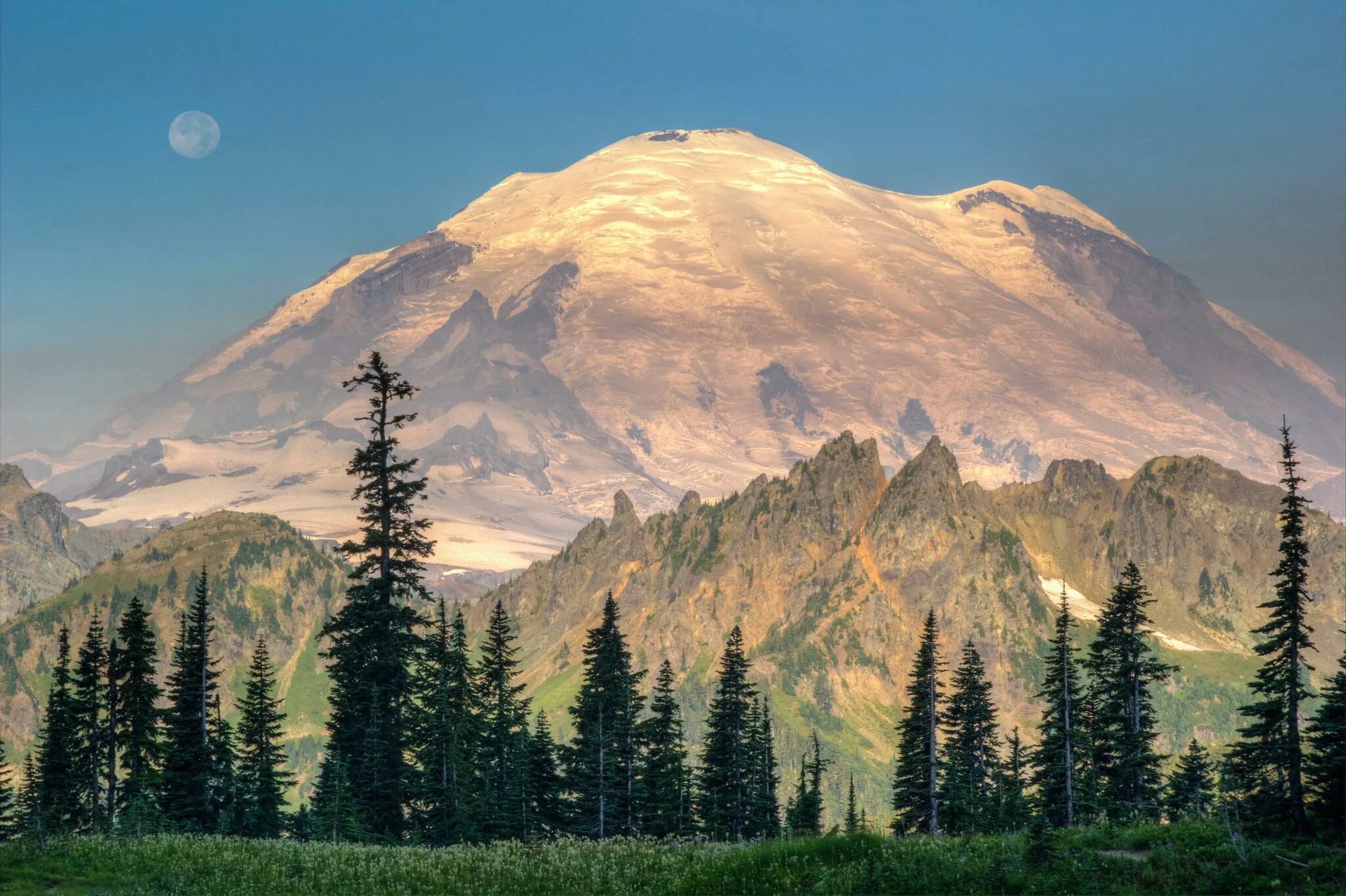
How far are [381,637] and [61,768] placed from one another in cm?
1994

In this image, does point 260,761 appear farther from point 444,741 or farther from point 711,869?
point 711,869

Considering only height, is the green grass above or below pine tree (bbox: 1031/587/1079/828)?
below

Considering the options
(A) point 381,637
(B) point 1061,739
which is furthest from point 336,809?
(B) point 1061,739

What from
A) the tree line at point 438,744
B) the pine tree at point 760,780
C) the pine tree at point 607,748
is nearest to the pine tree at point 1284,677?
the tree line at point 438,744

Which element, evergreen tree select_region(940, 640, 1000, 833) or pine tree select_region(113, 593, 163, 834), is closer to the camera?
pine tree select_region(113, 593, 163, 834)

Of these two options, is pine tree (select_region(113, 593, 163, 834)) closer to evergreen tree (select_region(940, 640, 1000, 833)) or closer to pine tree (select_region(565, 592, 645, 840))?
pine tree (select_region(565, 592, 645, 840))

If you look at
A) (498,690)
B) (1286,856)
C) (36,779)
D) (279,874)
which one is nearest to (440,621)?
(498,690)

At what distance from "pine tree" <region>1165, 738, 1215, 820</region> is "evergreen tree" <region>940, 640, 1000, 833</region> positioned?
11.4 m

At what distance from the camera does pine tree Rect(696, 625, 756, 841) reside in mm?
81938

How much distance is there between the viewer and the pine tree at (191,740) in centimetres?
Answer: 6712

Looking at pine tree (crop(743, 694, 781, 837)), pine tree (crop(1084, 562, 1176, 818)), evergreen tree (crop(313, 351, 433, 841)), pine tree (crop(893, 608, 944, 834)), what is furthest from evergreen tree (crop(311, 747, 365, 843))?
pine tree (crop(1084, 562, 1176, 818))

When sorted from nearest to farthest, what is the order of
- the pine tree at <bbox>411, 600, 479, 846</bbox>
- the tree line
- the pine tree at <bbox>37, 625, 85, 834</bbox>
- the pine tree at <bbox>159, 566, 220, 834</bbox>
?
the pine tree at <bbox>159, 566, 220, 834</bbox>
the tree line
the pine tree at <bbox>411, 600, 479, 846</bbox>
the pine tree at <bbox>37, 625, 85, 834</bbox>

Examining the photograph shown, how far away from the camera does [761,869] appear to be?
4184 centimetres

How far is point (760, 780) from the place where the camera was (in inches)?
3568
